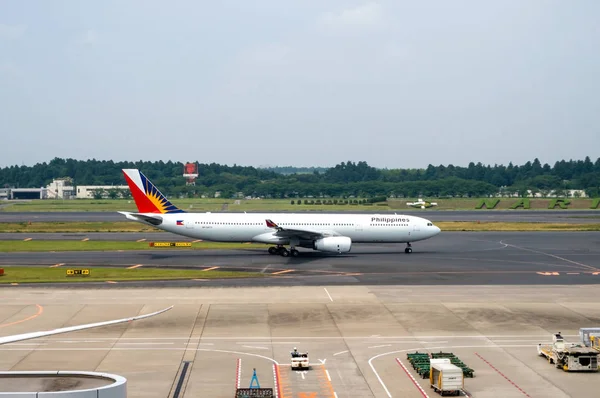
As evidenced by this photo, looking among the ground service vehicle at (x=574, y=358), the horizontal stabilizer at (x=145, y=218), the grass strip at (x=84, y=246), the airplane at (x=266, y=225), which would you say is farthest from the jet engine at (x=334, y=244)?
the ground service vehicle at (x=574, y=358)

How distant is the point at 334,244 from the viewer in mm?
68125

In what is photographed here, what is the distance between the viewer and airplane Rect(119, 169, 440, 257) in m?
→ 71.1

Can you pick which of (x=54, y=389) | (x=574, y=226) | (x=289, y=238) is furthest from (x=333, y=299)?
(x=574, y=226)

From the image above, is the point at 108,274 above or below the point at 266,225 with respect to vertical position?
below

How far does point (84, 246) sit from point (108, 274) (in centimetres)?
2326

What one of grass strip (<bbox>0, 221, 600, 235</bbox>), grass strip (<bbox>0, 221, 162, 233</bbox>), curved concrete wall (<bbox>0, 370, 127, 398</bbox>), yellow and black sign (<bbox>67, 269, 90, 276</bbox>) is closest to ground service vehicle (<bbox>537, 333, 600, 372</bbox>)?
curved concrete wall (<bbox>0, 370, 127, 398</bbox>)

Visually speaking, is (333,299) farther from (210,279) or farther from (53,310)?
(53,310)

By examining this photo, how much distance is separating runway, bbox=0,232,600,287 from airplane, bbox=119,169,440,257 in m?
1.71

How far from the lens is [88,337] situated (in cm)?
3475

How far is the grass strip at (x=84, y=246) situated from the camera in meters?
75.8

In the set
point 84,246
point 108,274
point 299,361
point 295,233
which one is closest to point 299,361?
point 299,361

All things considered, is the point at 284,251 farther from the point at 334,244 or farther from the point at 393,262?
the point at 393,262

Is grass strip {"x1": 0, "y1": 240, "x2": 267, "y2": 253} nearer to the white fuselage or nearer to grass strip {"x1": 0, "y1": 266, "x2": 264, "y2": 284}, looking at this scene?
the white fuselage

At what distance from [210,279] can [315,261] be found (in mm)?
14586
